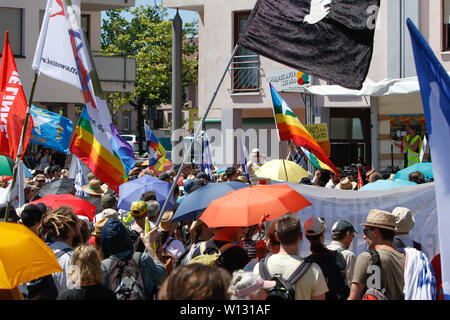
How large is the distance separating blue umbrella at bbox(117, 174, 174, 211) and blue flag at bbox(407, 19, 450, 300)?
5612 millimetres

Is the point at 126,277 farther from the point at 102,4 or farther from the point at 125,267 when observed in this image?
the point at 102,4

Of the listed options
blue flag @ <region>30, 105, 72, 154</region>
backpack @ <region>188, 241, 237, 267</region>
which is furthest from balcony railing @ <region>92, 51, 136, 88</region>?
backpack @ <region>188, 241, 237, 267</region>

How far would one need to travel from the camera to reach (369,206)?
746 centimetres

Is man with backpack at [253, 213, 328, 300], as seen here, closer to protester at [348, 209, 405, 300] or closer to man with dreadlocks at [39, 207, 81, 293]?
protester at [348, 209, 405, 300]

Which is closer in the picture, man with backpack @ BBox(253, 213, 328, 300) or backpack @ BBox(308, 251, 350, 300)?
man with backpack @ BBox(253, 213, 328, 300)

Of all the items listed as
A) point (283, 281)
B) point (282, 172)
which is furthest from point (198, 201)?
point (282, 172)

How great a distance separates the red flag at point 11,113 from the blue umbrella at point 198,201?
197cm

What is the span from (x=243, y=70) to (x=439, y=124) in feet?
66.9

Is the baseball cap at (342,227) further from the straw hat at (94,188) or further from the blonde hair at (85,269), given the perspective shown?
the straw hat at (94,188)

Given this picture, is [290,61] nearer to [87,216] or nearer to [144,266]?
[144,266]

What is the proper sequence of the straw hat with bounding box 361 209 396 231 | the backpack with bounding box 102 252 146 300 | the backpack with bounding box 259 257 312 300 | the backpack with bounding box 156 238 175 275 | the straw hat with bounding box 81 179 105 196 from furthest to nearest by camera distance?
the straw hat with bounding box 81 179 105 196
the backpack with bounding box 156 238 175 275
the straw hat with bounding box 361 209 396 231
the backpack with bounding box 102 252 146 300
the backpack with bounding box 259 257 312 300

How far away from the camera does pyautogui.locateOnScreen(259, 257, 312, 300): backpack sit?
15.4ft
